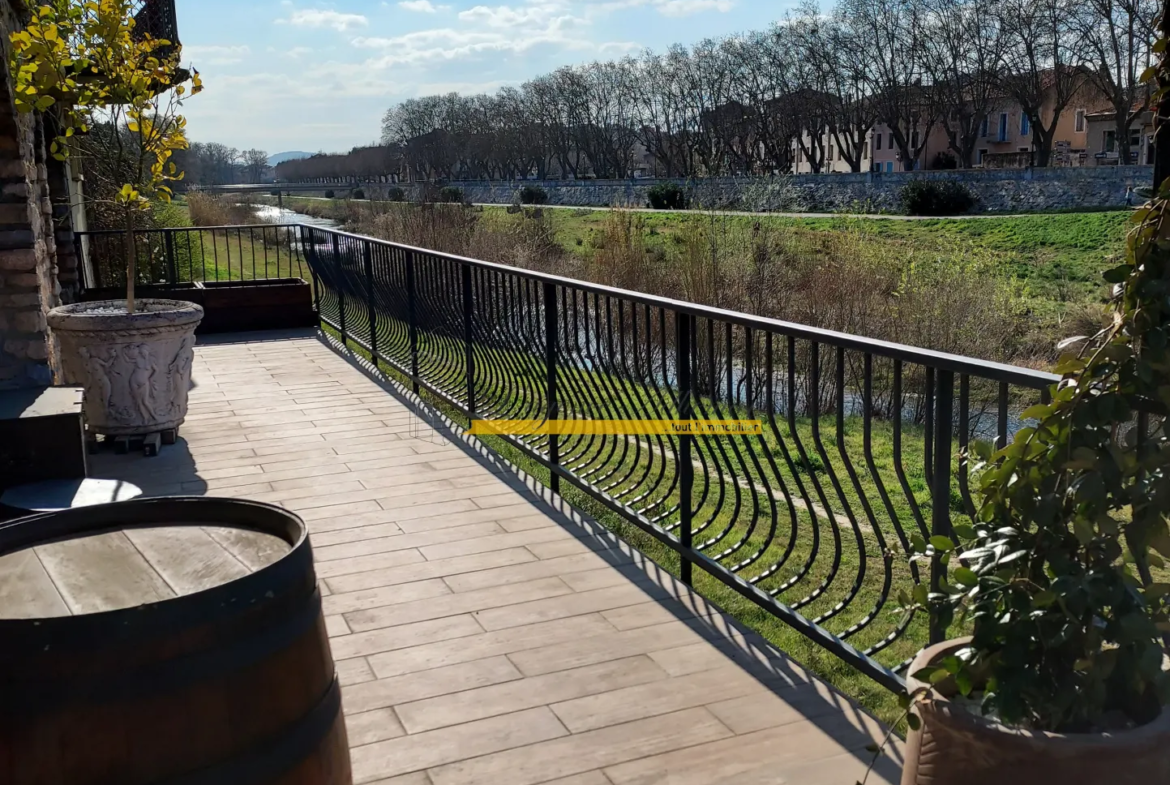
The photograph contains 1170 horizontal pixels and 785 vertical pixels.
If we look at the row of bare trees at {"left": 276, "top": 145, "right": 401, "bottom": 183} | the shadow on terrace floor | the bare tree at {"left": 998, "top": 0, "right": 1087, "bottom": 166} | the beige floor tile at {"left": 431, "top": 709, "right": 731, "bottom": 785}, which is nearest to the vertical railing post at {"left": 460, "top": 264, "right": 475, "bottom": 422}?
the shadow on terrace floor

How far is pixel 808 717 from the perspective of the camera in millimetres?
2592

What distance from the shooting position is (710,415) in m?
5.73

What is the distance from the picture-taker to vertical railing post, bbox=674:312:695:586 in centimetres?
338

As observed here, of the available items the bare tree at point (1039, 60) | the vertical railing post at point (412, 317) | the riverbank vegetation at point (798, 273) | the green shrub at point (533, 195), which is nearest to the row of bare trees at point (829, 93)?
the bare tree at point (1039, 60)

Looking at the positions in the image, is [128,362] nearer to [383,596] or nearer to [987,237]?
[383,596]

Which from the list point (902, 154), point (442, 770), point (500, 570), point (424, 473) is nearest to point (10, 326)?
point (424, 473)

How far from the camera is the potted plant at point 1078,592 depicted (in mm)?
1440

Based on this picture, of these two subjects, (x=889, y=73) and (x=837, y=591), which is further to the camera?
(x=889, y=73)

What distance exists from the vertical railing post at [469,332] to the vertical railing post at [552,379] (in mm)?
973

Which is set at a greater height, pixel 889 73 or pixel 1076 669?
pixel 889 73

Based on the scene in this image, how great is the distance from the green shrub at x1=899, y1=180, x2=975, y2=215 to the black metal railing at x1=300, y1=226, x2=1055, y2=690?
86.8 ft

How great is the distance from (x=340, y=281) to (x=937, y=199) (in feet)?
93.9

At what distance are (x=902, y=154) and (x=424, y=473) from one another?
55.8 meters

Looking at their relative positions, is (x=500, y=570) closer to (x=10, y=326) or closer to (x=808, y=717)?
(x=808, y=717)
